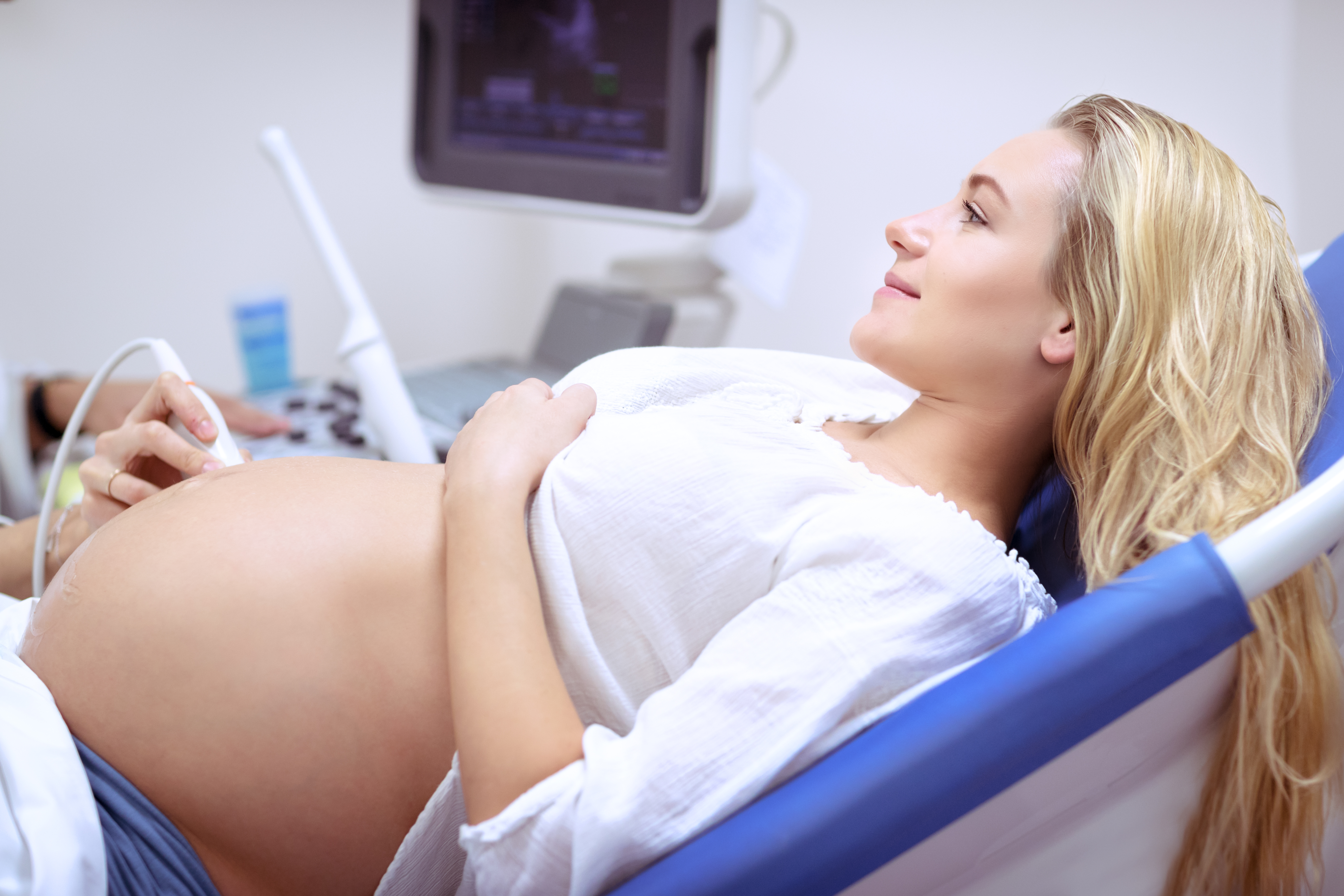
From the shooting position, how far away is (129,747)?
65 cm

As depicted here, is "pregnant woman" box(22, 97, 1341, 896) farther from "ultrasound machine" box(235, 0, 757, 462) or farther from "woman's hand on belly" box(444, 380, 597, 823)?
"ultrasound machine" box(235, 0, 757, 462)

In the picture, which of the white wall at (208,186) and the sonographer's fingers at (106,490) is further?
the white wall at (208,186)

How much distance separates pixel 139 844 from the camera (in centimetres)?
63

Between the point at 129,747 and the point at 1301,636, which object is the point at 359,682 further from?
the point at 1301,636

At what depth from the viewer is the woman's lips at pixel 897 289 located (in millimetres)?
767

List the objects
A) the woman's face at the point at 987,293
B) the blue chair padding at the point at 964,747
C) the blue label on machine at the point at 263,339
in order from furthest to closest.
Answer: the blue label on machine at the point at 263,339 → the woman's face at the point at 987,293 → the blue chair padding at the point at 964,747

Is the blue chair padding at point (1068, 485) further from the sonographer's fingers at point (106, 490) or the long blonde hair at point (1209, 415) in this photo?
the sonographer's fingers at point (106, 490)

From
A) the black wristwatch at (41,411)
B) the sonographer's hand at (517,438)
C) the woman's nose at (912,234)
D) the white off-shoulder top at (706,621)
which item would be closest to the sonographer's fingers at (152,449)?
the sonographer's hand at (517,438)

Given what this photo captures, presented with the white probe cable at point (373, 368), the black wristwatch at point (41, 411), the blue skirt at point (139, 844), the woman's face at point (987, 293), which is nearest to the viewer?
the blue skirt at point (139, 844)

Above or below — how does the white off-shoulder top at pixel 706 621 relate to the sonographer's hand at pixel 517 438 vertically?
below

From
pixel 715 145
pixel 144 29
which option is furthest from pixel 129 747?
pixel 144 29

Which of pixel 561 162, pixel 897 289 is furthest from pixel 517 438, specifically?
pixel 561 162

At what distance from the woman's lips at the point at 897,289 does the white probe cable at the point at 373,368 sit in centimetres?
60

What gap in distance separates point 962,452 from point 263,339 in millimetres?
1136
